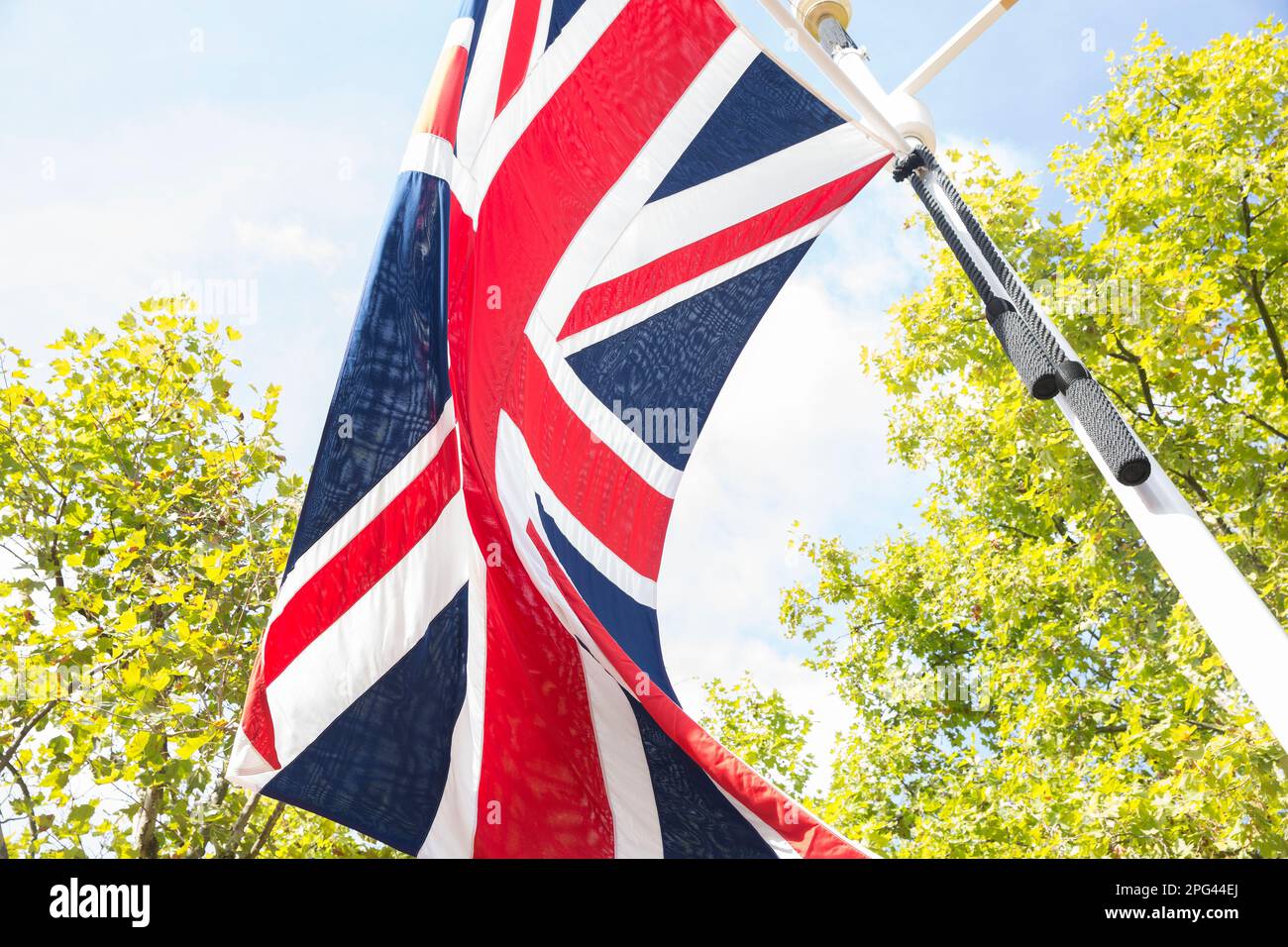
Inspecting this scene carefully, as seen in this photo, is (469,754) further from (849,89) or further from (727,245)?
(849,89)

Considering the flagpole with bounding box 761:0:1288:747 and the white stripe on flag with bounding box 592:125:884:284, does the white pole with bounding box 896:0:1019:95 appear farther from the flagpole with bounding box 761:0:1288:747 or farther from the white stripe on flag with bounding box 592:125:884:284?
the white stripe on flag with bounding box 592:125:884:284

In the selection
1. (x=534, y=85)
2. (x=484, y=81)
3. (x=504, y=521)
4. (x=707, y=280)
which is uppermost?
(x=534, y=85)

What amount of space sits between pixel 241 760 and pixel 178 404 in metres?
6.55

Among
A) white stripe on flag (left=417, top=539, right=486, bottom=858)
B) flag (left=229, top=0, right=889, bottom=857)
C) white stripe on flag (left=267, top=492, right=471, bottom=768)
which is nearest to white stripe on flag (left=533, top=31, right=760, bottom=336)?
flag (left=229, top=0, right=889, bottom=857)

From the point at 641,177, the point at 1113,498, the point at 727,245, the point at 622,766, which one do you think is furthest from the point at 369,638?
the point at 1113,498

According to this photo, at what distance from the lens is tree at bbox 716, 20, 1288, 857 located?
7293mm

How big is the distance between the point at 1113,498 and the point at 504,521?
Result: 317 inches

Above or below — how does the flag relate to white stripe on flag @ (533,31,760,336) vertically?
below

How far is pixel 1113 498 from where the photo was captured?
358 inches

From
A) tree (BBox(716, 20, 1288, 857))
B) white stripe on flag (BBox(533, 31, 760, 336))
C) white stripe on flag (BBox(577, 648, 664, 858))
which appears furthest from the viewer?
tree (BBox(716, 20, 1288, 857))

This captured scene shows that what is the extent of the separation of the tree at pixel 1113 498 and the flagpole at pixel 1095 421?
17.0 feet

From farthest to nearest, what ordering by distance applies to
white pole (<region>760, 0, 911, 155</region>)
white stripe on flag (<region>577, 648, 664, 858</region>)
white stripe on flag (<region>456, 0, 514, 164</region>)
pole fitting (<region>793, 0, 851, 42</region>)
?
pole fitting (<region>793, 0, 851, 42</region>)
white pole (<region>760, 0, 911, 155</region>)
white stripe on flag (<region>456, 0, 514, 164</region>)
white stripe on flag (<region>577, 648, 664, 858</region>)

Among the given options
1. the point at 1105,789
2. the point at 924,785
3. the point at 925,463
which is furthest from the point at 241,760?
the point at 925,463
